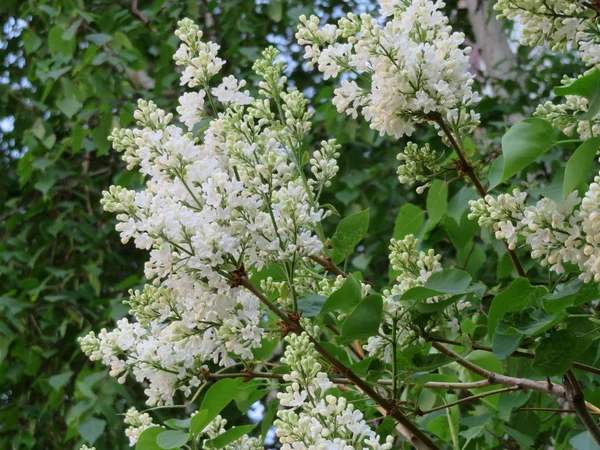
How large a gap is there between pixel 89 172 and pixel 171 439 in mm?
2463

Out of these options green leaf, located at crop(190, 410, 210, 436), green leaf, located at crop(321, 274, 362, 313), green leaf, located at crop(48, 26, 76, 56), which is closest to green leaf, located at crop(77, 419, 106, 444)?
green leaf, located at crop(48, 26, 76, 56)

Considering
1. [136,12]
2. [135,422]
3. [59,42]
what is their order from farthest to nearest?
[136,12], [59,42], [135,422]

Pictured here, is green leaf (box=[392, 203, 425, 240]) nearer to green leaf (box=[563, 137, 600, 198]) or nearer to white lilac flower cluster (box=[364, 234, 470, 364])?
white lilac flower cluster (box=[364, 234, 470, 364])

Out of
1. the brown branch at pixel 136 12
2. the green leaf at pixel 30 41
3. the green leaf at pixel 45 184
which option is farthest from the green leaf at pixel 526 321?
the brown branch at pixel 136 12

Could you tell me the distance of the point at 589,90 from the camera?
644 mm

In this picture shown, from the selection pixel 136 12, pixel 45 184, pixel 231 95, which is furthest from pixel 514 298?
pixel 136 12

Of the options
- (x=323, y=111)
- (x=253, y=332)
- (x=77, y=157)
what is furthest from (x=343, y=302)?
(x=77, y=157)

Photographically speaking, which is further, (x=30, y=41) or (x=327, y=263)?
(x=30, y=41)

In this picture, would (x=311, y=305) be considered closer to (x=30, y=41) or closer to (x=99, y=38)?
(x=99, y=38)

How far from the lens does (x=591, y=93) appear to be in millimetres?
646

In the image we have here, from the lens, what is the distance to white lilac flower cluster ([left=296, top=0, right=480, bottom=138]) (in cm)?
80

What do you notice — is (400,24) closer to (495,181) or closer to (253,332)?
(495,181)

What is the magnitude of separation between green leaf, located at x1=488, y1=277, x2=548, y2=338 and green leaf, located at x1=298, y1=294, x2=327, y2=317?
167 millimetres

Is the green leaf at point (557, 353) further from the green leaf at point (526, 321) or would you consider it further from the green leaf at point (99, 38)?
the green leaf at point (99, 38)
